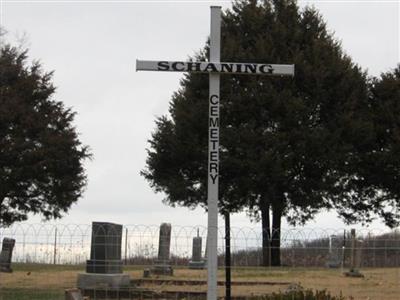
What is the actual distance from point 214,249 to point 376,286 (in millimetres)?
9270

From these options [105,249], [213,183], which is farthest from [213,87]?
[105,249]

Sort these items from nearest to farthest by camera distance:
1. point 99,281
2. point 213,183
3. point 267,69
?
point 213,183, point 267,69, point 99,281

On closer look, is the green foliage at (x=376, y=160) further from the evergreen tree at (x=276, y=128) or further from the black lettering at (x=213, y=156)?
the black lettering at (x=213, y=156)

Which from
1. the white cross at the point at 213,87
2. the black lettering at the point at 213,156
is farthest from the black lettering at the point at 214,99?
the black lettering at the point at 213,156

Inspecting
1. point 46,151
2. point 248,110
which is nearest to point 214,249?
point 248,110

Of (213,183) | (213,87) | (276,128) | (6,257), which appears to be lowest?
(6,257)

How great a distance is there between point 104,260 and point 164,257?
429cm

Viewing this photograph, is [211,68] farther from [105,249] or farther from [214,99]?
[105,249]

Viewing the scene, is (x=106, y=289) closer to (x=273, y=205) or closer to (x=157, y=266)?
(x=157, y=266)

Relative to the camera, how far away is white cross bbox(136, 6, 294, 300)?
35.6 ft

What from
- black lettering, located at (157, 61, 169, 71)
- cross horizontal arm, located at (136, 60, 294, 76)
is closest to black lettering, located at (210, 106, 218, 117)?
cross horizontal arm, located at (136, 60, 294, 76)

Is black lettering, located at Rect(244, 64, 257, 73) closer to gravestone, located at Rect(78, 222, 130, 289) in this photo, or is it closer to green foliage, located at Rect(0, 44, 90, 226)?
gravestone, located at Rect(78, 222, 130, 289)

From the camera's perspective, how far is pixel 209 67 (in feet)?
36.3

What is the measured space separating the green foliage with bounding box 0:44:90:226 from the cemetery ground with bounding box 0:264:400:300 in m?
11.3
